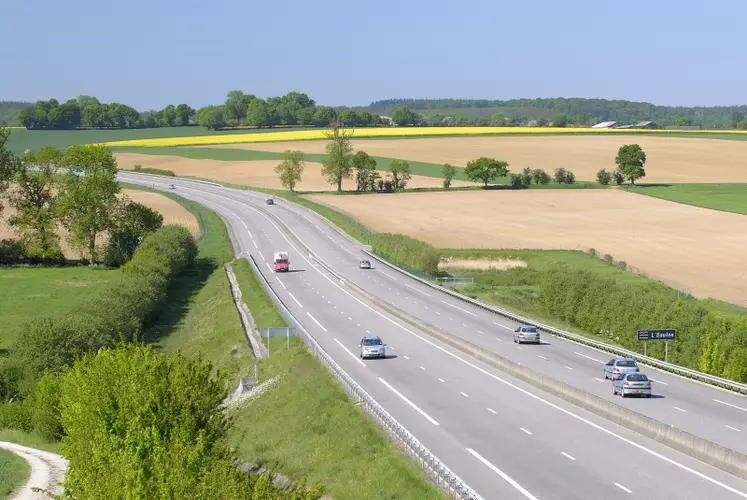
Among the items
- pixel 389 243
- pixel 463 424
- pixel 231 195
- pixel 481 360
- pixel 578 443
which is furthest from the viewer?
pixel 231 195

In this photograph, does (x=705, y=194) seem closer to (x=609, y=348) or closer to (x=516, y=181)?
(x=516, y=181)

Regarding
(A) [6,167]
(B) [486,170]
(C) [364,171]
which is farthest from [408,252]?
(B) [486,170]

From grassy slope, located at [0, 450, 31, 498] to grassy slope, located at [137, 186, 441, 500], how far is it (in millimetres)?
7826

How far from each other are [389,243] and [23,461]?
55502mm

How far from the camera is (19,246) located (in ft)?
323

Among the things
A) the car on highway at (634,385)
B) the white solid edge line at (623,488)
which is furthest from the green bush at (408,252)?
the white solid edge line at (623,488)

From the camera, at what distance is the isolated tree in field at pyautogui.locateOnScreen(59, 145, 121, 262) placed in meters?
97.1

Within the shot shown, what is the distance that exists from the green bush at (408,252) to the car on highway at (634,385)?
46.9 m

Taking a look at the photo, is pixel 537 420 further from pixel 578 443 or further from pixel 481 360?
pixel 481 360

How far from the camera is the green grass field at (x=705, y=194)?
429 ft

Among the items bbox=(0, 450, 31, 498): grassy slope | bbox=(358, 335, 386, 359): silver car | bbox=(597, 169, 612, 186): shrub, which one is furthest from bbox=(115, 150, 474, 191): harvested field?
bbox=(0, 450, 31, 498): grassy slope

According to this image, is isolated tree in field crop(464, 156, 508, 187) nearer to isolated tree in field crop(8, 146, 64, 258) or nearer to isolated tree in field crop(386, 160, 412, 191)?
isolated tree in field crop(386, 160, 412, 191)

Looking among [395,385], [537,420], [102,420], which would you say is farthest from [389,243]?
[102,420]

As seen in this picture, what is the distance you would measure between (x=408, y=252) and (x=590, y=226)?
32.2m
